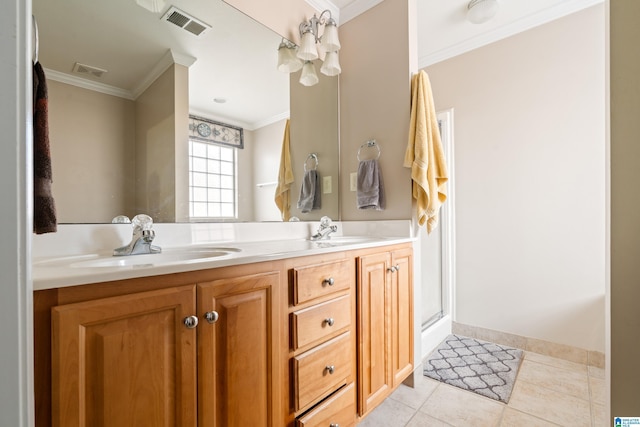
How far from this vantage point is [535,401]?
1.52 m

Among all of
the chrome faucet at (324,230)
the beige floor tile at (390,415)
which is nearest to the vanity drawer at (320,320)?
the chrome faucet at (324,230)

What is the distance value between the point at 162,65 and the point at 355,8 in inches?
54.1

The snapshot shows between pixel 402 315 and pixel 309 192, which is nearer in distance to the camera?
pixel 402 315

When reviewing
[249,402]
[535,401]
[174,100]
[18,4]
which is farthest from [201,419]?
[535,401]

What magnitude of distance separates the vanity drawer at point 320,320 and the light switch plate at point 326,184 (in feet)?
2.99

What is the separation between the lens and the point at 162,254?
106cm

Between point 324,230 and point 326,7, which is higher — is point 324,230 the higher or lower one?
the lower one

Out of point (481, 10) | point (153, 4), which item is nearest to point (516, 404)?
point (481, 10)

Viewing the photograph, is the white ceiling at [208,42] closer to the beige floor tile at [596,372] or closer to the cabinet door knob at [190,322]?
the cabinet door knob at [190,322]

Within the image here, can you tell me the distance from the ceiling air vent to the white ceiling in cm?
2

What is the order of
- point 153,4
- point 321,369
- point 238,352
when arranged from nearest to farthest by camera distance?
point 238,352 → point 321,369 → point 153,4

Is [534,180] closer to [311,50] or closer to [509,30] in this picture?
[509,30]

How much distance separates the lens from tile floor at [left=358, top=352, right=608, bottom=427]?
1387mm

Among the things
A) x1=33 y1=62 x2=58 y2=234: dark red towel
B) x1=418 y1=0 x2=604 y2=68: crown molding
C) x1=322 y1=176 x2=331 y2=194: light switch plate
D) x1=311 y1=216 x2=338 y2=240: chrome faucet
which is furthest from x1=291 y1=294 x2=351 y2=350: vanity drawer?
x1=418 y1=0 x2=604 y2=68: crown molding
